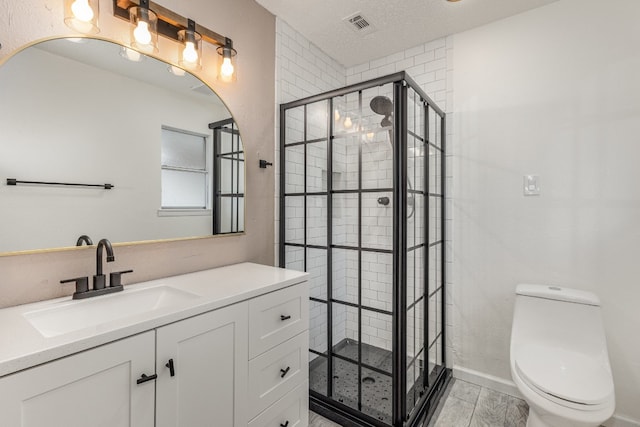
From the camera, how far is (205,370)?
112 centimetres

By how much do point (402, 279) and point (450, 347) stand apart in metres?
1.06

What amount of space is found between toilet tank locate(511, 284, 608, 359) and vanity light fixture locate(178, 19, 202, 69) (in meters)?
2.33

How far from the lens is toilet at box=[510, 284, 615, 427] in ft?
4.39

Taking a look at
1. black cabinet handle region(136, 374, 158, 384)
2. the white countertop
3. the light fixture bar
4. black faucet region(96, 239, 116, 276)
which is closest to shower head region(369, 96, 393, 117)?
the light fixture bar

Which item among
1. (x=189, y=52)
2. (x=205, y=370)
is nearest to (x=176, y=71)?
(x=189, y=52)

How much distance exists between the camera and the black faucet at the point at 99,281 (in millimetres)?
1194

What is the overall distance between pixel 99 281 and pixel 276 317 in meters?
0.75

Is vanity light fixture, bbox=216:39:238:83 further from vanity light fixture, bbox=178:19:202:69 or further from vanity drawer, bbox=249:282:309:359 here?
vanity drawer, bbox=249:282:309:359

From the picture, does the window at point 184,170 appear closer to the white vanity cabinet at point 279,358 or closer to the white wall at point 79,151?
the white wall at point 79,151

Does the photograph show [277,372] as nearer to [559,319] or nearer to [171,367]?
[171,367]

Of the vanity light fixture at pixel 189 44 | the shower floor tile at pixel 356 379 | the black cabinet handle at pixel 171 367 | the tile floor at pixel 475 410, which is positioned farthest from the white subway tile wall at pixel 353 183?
the black cabinet handle at pixel 171 367

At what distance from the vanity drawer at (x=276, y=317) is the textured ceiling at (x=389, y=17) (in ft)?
5.87

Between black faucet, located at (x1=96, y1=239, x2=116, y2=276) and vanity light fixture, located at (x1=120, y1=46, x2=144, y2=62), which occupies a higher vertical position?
vanity light fixture, located at (x1=120, y1=46, x2=144, y2=62)

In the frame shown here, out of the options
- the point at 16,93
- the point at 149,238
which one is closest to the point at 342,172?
the point at 149,238
